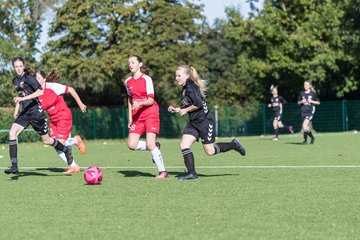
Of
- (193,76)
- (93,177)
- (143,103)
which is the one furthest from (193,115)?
(93,177)

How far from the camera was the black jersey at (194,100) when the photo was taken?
39.3 ft

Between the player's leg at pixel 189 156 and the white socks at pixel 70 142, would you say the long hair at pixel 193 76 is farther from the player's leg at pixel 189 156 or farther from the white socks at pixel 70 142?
the white socks at pixel 70 142

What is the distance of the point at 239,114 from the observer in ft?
160

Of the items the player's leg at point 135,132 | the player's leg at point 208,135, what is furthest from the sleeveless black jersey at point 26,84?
the player's leg at point 208,135

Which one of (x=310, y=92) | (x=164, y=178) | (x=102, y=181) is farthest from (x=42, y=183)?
(x=310, y=92)

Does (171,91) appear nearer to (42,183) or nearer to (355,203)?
(42,183)

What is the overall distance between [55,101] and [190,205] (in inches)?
264

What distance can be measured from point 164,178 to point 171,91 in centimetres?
3862

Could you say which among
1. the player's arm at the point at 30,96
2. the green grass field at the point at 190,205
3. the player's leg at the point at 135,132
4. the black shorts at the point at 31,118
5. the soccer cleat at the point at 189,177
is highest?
the player's arm at the point at 30,96

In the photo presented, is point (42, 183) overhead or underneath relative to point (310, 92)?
underneath

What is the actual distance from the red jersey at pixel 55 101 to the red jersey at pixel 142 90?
7.17ft

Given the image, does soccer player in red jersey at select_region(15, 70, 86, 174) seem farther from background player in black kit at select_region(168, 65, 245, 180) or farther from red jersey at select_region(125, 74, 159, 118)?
background player in black kit at select_region(168, 65, 245, 180)

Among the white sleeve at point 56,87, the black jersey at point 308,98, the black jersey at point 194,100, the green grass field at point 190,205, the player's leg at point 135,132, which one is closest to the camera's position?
the green grass field at point 190,205

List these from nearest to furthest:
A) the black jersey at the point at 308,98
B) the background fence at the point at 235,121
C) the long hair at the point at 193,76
Result: the long hair at the point at 193,76
the black jersey at the point at 308,98
the background fence at the point at 235,121
